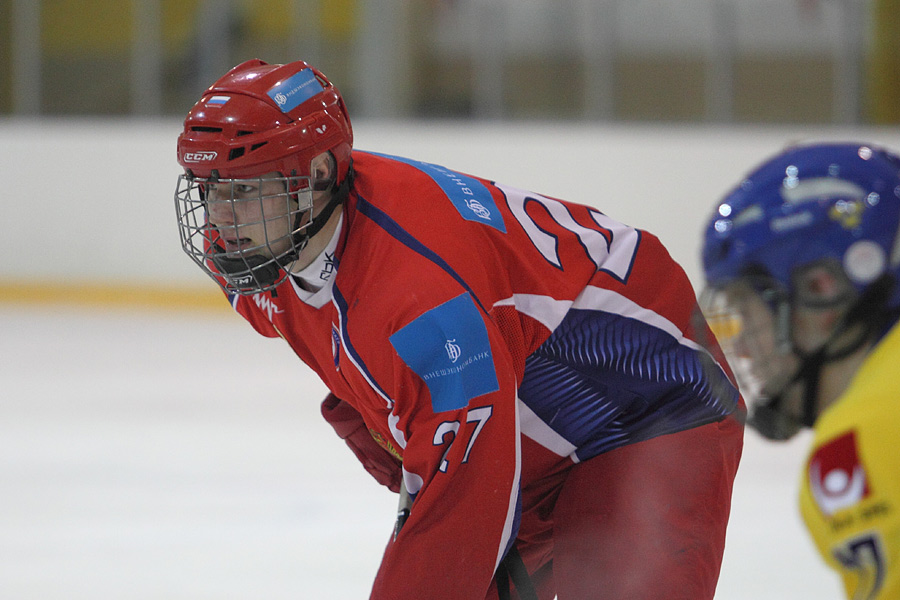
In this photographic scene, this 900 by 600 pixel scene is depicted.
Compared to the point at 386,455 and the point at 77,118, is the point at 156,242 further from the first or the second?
the point at 386,455

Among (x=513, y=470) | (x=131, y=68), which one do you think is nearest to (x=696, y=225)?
(x=131, y=68)

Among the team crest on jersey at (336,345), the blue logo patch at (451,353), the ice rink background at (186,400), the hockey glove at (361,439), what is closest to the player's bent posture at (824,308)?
the blue logo patch at (451,353)

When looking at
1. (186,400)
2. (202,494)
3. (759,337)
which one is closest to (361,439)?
(759,337)

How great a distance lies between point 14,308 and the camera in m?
8.16

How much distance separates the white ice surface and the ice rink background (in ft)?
0.03

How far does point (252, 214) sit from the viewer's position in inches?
A: 68.2

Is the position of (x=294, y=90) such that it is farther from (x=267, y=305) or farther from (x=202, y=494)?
(x=202, y=494)

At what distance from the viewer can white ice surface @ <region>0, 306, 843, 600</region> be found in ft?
9.71

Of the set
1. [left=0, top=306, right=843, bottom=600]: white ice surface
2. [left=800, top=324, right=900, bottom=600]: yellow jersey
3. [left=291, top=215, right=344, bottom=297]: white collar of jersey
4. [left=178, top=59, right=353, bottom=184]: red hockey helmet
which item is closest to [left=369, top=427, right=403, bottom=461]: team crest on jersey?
[left=291, top=215, right=344, bottom=297]: white collar of jersey

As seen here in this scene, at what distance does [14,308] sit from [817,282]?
787 cm

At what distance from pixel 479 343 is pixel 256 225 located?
0.43 m

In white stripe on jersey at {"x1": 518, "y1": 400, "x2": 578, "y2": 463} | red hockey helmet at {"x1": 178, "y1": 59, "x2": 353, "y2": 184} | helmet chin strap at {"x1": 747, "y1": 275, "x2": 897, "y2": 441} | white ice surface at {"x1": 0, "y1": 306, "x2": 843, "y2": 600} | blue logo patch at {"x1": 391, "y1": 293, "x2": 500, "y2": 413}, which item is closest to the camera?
helmet chin strap at {"x1": 747, "y1": 275, "x2": 897, "y2": 441}

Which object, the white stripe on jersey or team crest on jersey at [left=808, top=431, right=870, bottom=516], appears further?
the white stripe on jersey

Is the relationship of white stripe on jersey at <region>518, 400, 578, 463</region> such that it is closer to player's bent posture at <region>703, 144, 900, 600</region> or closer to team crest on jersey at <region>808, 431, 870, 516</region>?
player's bent posture at <region>703, 144, 900, 600</region>
